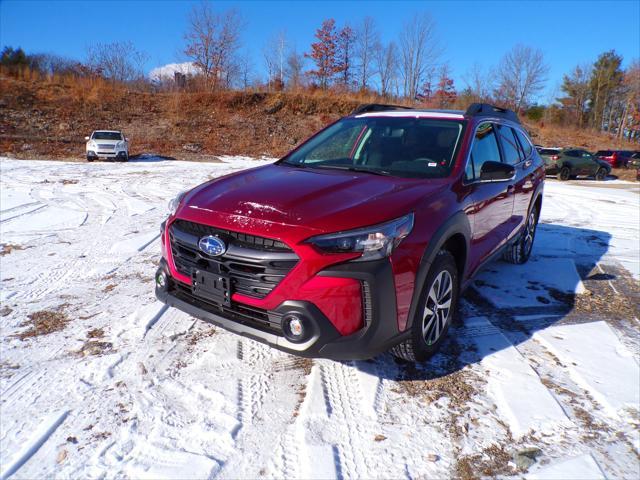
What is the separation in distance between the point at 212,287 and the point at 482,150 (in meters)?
2.50

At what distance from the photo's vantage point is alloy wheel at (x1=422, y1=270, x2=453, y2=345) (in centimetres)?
282

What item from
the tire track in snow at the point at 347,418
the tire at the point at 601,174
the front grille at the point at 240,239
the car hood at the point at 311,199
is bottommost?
the tire at the point at 601,174

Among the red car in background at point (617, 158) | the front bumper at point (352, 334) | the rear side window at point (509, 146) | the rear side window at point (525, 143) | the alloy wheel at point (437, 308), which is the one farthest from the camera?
the red car in background at point (617, 158)

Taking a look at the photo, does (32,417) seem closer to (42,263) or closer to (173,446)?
(173,446)

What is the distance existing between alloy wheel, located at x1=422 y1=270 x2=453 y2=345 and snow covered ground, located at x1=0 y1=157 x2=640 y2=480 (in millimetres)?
240

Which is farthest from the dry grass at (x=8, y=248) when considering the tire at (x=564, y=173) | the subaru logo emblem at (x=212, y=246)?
the tire at (x=564, y=173)

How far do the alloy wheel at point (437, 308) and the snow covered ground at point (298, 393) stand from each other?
24cm

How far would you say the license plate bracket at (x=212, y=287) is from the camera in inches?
99.3

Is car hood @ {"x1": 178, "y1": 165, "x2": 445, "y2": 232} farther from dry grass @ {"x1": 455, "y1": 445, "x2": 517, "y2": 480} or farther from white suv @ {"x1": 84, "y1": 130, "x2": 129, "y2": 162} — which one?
white suv @ {"x1": 84, "y1": 130, "x2": 129, "y2": 162}

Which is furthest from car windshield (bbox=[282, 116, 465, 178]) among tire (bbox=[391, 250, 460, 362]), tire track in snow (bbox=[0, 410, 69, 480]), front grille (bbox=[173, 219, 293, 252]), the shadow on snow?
tire track in snow (bbox=[0, 410, 69, 480])

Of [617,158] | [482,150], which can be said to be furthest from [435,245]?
[617,158]

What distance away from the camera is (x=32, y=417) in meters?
2.35

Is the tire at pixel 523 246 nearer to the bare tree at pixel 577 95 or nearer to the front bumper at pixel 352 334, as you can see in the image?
the front bumper at pixel 352 334

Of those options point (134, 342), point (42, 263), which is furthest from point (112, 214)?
point (134, 342)
